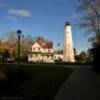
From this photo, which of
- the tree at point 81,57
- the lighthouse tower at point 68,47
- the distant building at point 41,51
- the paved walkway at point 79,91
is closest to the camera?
the paved walkway at point 79,91

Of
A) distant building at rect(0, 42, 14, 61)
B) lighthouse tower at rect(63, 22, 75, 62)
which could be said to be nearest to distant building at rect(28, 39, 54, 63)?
distant building at rect(0, 42, 14, 61)

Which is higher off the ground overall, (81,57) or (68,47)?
(68,47)

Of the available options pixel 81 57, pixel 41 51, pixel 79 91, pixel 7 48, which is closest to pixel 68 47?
pixel 81 57

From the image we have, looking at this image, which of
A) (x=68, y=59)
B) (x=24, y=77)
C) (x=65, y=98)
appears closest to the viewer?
(x=65, y=98)

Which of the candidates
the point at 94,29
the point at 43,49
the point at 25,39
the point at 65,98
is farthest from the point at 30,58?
the point at 65,98

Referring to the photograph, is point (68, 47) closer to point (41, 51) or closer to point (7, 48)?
point (41, 51)

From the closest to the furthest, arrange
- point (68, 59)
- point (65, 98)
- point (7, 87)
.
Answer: point (65, 98) < point (7, 87) < point (68, 59)

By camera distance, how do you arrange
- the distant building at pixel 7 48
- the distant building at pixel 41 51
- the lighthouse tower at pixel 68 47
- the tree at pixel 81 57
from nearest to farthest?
the lighthouse tower at pixel 68 47 → the distant building at pixel 7 48 → the tree at pixel 81 57 → the distant building at pixel 41 51

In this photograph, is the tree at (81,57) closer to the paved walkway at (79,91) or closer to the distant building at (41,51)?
the distant building at (41,51)

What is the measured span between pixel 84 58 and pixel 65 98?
10431 centimetres

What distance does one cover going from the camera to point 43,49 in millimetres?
123312

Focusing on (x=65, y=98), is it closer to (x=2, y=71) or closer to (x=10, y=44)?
(x=2, y=71)

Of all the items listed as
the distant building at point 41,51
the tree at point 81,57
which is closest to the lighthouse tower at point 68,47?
the tree at point 81,57

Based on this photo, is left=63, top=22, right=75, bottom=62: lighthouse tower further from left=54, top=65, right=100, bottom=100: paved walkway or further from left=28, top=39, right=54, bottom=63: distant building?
left=54, top=65, right=100, bottom=100: paved walkway
